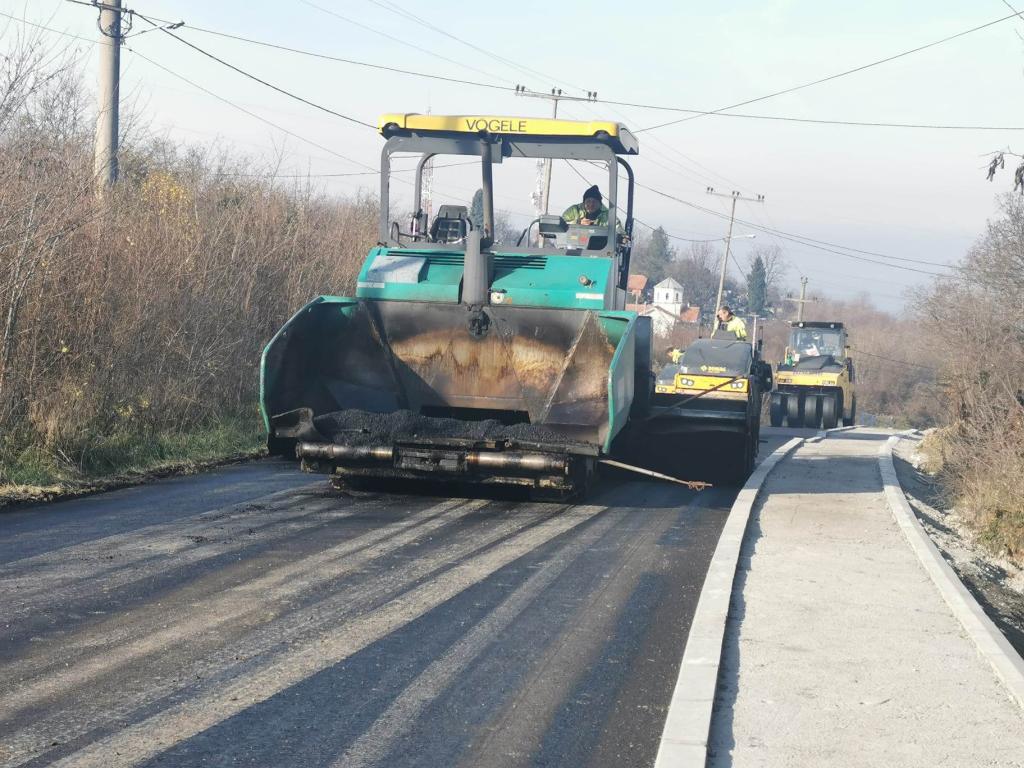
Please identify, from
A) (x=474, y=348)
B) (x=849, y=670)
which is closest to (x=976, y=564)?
(x=474, y=348)

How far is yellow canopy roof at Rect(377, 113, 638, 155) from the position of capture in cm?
1054

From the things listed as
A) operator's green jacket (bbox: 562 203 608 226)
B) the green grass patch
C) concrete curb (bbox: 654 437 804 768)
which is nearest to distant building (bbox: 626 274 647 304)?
operator's green jacket (bbox: 562 203 608 226)

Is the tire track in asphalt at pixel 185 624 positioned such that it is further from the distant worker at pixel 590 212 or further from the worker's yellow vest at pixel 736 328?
the worker's yellow vest at pixel 736 328

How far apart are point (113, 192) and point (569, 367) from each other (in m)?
6.48

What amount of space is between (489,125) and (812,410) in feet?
83.1

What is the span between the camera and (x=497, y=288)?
1022cm

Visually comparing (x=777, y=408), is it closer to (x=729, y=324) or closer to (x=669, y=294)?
(x=729, y=324)

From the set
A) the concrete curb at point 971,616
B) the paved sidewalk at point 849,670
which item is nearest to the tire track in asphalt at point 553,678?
the paved sidewalk at point 849,670

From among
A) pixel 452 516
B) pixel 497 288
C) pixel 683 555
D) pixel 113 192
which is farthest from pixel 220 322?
pixel 683 555

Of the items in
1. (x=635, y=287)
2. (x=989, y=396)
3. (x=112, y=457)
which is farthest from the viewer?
(x=635, y=287)

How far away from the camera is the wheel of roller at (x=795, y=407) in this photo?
34281mm

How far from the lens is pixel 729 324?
1812cm

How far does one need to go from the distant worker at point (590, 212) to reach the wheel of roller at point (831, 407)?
80.8ft

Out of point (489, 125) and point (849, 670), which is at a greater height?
point (489, 125)
